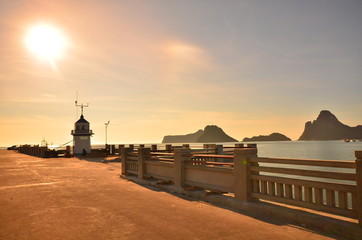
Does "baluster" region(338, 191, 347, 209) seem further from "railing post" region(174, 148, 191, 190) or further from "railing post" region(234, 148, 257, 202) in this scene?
"railing post" region(174, 148, 191, 190)

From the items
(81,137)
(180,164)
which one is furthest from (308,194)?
(81,137)

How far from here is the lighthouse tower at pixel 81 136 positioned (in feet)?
155

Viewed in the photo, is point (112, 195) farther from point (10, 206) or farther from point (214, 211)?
point (214, 211)

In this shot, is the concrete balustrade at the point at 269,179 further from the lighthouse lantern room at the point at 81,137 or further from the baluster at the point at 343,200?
the lighthouse lantern room at the point at 81,137

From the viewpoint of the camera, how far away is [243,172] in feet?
26.0

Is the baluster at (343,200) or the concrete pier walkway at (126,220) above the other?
the baluster at (343,200)

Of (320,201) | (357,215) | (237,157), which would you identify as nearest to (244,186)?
(237,157)

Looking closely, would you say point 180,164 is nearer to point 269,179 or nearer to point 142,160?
point 142,160

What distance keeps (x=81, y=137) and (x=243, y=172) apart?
43.4 m

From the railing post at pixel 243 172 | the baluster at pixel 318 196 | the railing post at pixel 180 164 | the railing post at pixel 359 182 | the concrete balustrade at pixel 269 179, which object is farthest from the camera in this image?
the railing post at pixel 180 164

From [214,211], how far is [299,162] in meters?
2.61

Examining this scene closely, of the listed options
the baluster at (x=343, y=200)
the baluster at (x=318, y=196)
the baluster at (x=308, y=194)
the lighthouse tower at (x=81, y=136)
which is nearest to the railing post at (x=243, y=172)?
the baluster at (x=308, y=194)

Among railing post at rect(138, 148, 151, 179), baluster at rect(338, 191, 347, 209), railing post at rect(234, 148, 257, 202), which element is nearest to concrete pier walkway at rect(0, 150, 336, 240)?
railing post at rect(234, 148, 257, 202)

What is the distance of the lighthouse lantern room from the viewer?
Result: 47.2 m
